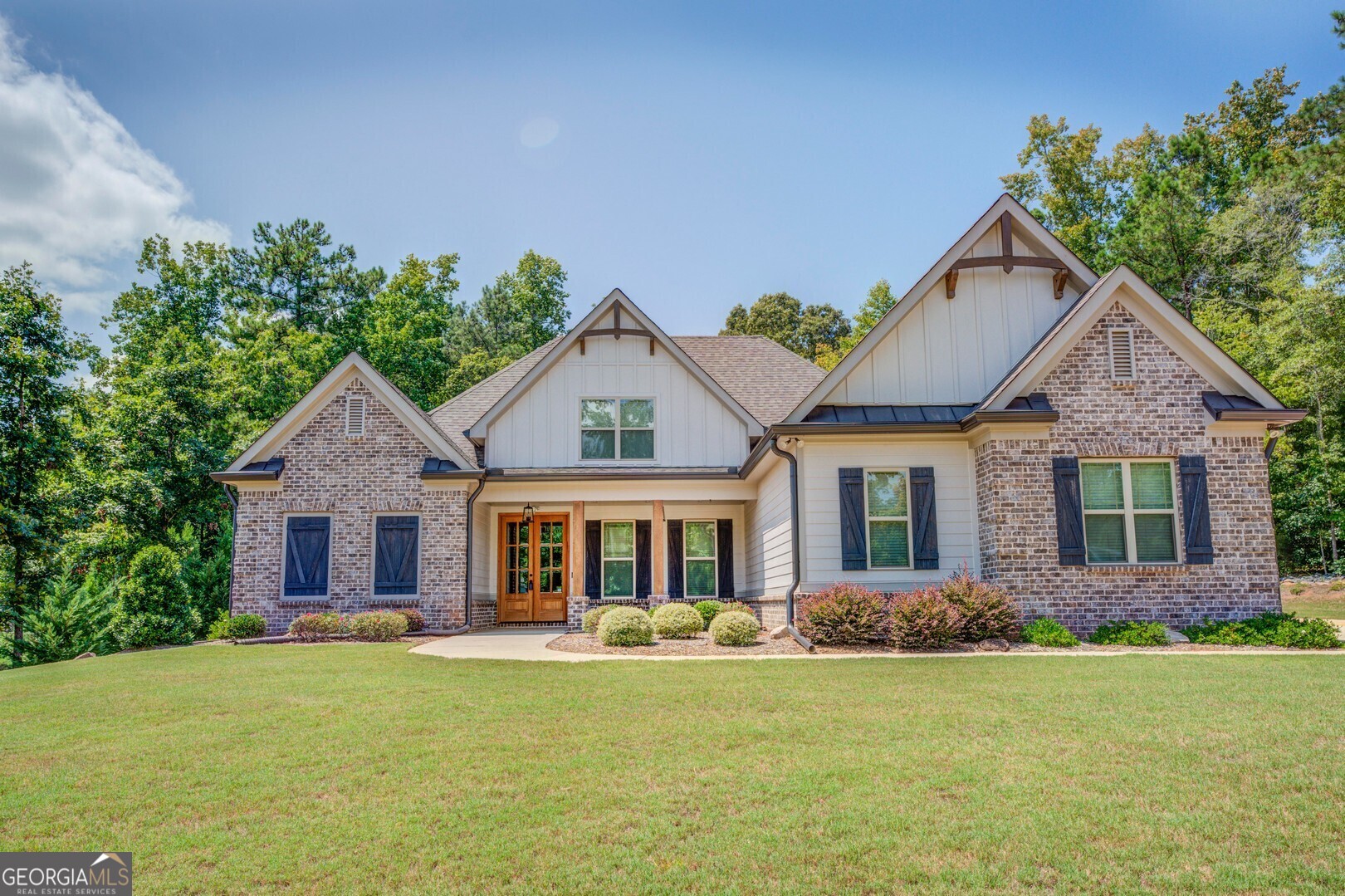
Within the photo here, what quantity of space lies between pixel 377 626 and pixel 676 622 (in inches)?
228

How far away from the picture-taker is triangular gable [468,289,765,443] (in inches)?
738

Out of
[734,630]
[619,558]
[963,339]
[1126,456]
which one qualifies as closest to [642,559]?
[619,558]

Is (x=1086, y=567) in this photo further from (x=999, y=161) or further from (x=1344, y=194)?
(x=999, y=161)

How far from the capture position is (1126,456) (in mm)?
13336

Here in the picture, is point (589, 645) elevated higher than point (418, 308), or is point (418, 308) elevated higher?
point (418, 308)

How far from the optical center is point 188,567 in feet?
64.5

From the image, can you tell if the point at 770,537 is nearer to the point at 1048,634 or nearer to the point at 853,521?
the point at 853,521

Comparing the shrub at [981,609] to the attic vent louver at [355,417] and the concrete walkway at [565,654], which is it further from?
the attic vent louver at [355,417]

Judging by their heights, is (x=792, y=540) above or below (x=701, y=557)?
above

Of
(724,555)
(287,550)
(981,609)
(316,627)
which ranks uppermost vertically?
(287,550)

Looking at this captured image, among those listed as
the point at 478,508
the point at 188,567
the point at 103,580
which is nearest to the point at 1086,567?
the point at 478,508

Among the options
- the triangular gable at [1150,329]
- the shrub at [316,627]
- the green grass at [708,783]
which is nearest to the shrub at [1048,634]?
the green grass at [708,783]

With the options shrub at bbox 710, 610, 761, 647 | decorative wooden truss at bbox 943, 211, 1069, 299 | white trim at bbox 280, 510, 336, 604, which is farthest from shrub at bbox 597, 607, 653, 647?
decorative wooden truss at bbox 943, 211, 1069, 299

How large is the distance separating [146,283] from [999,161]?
124ft
